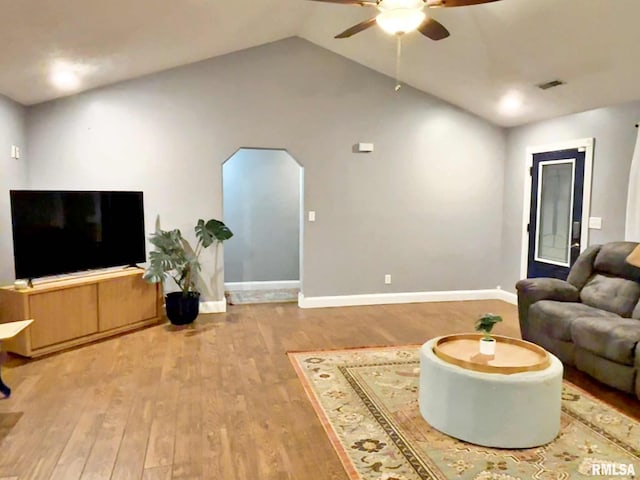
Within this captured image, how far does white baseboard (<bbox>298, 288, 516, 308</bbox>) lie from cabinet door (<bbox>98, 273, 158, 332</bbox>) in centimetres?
187

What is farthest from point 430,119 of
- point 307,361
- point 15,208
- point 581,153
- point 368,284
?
point 15,208

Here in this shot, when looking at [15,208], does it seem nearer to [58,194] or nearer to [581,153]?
[58,194]

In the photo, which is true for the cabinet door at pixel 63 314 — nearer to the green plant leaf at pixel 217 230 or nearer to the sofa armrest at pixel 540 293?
the green plant leaf at pixel 217 230

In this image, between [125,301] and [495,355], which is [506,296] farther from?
[125,301]

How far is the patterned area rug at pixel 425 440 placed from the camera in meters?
2.38

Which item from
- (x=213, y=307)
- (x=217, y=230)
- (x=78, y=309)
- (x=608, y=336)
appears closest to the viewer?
(x=608, y=336)

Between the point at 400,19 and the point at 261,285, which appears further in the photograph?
the point at 261,285

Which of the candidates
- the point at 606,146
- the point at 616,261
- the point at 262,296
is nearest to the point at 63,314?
the point at 262,296

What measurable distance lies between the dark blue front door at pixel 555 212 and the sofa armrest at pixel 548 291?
116 centimetres

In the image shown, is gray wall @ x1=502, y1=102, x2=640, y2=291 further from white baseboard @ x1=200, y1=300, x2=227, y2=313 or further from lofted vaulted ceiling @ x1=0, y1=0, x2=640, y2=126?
white baseboard @ x1=200, y1=300, x2=227, y2=313

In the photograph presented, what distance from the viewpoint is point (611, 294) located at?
3.96m

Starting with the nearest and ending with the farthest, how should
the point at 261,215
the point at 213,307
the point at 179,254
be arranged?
the point at 179,254 < the point at 213,307 < the point at 261,215

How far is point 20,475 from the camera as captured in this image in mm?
2334

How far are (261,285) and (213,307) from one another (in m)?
1.64
